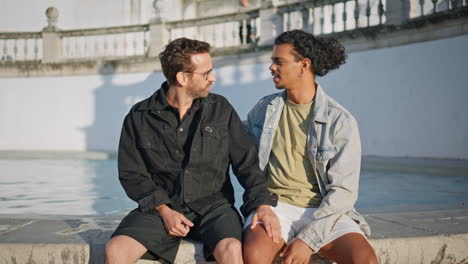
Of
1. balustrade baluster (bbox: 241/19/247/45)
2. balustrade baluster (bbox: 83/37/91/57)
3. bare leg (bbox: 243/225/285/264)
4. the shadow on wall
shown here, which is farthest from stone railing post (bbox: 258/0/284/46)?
bare leg (bbox: 243/225/285/264)

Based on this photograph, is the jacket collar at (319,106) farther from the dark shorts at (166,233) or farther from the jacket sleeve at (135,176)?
the jacket sleeve at (135,176)

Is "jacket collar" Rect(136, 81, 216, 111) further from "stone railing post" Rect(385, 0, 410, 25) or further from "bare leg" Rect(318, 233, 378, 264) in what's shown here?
"stone railing post" Rect(385, 0, 410, 25)

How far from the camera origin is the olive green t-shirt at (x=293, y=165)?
271cm

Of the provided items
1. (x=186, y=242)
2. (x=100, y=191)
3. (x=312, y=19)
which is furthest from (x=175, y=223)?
(x=312, y=19)

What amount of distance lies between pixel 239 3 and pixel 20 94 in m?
8.50

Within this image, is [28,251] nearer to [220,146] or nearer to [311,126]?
[220,146]

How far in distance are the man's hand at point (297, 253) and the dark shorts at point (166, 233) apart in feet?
0.76

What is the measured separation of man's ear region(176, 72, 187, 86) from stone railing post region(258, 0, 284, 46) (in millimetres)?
9481

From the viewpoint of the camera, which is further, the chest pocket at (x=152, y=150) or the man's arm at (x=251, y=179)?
the chest pocket at (x=152, y=150)

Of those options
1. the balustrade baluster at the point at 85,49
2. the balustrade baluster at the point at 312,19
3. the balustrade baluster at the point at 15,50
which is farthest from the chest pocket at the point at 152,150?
the balustrade baluster at the point at 15,50

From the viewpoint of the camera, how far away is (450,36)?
9273mm

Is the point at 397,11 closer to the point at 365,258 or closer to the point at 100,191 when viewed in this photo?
the point at 100,191

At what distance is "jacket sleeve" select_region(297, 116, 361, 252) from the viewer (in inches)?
96.3

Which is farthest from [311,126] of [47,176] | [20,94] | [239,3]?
[239,3]
